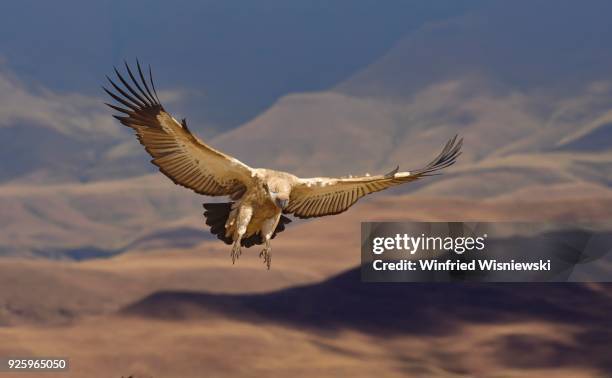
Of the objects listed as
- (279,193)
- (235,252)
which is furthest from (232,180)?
(235,252)

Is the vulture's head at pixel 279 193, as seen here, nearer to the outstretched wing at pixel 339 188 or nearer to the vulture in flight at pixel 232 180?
the vulture in flight at pixel 232 180

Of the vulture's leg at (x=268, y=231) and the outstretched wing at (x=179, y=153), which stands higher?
the outstretched wing at (x=179, y=153)

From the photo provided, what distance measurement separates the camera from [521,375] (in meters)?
106

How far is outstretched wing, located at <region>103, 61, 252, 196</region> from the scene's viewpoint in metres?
12.7

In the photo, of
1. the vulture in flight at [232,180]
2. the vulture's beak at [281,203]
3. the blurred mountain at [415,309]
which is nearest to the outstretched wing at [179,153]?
the vulture in flight at [232,180]

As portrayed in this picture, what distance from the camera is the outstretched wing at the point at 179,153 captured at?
12.7 meters

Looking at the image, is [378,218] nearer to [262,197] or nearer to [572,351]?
[572,351]

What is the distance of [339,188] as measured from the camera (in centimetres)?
1349

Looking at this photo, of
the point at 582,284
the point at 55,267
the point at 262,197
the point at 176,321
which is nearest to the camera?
the point at 262,197

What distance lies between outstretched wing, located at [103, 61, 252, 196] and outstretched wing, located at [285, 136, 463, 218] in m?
0.67

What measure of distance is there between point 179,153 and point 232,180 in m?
0.67

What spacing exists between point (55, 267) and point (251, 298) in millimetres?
30509

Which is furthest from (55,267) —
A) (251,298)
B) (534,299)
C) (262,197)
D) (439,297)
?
(262,197)

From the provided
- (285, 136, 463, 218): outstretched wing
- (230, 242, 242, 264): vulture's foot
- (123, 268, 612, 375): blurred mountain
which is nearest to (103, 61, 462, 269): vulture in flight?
(285, 136, 463, 218): outstretched wing
